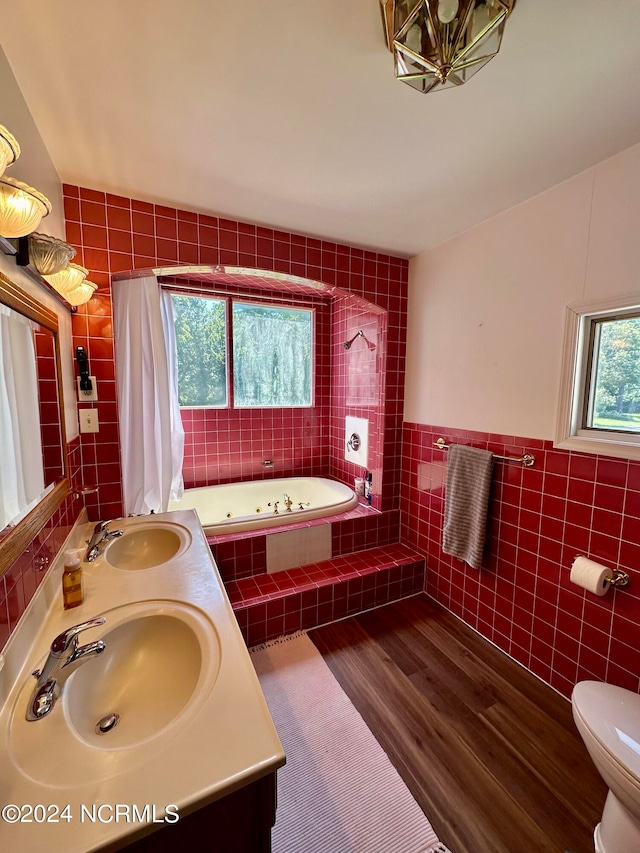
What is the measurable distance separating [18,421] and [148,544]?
0.88 meters

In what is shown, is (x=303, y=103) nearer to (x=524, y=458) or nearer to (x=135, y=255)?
(x=135, y=255)

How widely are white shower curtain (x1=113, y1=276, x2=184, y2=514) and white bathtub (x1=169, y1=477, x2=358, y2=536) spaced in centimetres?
82

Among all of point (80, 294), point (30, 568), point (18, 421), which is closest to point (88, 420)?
point (80, 294)

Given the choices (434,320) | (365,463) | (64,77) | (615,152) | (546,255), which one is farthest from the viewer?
(365,463)

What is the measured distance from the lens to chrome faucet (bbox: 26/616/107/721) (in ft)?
2.31

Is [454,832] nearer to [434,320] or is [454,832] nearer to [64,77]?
[434,320]

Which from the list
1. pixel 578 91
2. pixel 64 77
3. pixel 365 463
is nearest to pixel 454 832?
pixel 365 463

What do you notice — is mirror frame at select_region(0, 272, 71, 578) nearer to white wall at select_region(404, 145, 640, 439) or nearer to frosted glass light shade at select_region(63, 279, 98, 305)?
frosted glass light shade at select_region(63, 279, 98, 305)

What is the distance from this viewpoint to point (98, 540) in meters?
1.40

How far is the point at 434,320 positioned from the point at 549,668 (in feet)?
6.76

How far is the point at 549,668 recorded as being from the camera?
1.66m

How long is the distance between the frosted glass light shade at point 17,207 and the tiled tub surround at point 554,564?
206cm

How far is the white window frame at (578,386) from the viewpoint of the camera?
1425 millimetres

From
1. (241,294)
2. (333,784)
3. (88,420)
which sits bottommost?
(333,784)
